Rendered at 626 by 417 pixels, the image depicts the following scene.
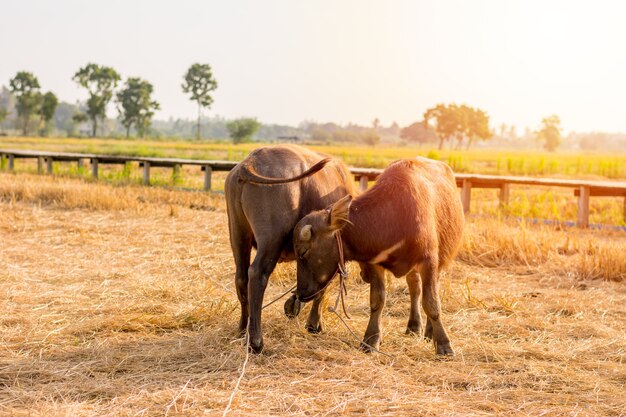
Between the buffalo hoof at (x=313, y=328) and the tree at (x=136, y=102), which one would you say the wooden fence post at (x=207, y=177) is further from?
the tree at (x=136, y=102)

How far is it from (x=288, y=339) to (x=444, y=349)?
3.45 ft

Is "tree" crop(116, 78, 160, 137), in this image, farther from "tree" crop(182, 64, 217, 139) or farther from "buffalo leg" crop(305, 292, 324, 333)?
"buffalo leg" crop(305, 292, 324, 333)

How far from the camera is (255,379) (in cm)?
396

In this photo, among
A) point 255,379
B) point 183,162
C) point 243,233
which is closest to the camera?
point 255,379

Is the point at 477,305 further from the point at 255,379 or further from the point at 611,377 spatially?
the point at 255,379

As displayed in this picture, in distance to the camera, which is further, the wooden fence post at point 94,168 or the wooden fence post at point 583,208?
the wooden fence post at point 94,168

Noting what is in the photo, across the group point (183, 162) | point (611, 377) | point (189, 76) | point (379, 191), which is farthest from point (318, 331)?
point (189, 76)

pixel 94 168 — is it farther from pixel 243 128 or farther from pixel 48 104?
pixel 48 104

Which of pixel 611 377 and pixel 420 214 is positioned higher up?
pixel 420 214

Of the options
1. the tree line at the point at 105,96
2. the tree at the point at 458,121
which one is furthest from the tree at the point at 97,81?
the tree at the point at 458,121

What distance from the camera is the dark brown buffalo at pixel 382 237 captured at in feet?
13.9

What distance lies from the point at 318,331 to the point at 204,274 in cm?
236

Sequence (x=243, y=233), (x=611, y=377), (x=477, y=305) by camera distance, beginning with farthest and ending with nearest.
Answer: (x=477, y=305), (x=243, y=233), (x=611, y=377)

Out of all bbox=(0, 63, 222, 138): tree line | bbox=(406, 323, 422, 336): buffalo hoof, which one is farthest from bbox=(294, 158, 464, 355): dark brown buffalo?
bbox=(0, 63, 222, 138): tree line
